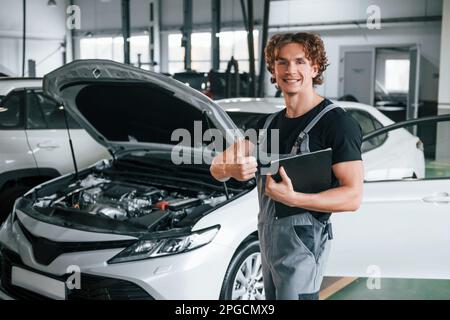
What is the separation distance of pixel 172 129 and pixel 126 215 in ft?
1.90

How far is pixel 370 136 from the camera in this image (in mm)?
2824

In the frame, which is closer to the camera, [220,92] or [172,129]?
[172,129]

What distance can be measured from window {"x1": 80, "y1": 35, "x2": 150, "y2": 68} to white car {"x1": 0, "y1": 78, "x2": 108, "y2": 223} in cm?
1490

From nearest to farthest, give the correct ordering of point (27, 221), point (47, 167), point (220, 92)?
point (27, 221), point (47, 167), point (220, 92)

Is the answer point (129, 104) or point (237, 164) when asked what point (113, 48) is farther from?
point (237, 164)

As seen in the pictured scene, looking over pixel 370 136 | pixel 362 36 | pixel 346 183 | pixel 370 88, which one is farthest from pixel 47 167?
pixel 362 36

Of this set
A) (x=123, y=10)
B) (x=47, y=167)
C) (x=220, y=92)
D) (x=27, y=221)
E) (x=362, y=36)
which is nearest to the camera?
(x=27, y=221)

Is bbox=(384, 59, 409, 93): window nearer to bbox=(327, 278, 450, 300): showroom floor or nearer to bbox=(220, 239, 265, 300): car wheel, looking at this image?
bbox=(327, 278, 450, 300): showroom floor

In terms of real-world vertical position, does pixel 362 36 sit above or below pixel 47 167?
above

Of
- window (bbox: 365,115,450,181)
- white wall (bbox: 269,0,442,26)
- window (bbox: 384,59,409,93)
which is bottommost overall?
window (bbox: 365,115,450,181)

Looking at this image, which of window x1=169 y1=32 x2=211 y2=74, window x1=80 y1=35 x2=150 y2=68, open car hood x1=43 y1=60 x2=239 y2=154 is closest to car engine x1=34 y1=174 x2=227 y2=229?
open car hood x1=43 y1=60 x2=239 y2=154

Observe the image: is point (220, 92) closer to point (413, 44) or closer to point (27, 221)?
point (413, 44)

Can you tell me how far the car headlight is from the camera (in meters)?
2.29

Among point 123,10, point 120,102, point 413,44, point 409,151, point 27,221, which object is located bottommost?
point 27,221
